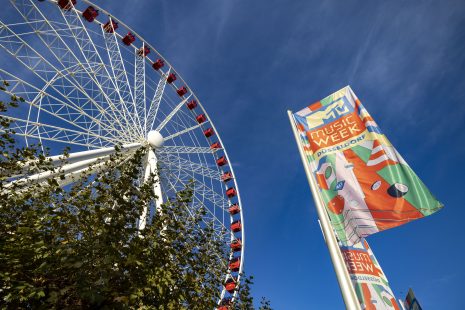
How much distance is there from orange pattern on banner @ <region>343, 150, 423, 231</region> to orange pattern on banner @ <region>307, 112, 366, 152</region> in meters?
0.92

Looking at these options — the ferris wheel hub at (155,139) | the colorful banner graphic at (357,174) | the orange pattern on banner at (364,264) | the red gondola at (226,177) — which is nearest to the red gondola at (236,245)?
the red gondola at (226,177)

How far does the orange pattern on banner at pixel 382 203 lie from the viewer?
243 inches

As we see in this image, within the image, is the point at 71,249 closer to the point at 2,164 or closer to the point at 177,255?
the point at 177,255

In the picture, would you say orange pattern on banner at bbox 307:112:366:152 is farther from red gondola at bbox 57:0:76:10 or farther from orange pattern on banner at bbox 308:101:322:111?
red gondola at bbox 57:0:76:10

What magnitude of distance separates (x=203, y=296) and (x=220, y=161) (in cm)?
2143

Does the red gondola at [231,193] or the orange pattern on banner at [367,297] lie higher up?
the red gondola at [231,193]

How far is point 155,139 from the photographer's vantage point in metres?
23.0

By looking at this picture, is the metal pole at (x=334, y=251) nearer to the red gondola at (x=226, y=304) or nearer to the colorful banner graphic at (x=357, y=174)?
the colorful banner graphic at (x=357, y=174)

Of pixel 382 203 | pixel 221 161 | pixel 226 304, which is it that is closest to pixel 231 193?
pixel 221 161

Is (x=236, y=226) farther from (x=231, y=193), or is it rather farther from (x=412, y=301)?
(x=412, y=301)

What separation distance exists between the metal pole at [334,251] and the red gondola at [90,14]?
2142 centimetres

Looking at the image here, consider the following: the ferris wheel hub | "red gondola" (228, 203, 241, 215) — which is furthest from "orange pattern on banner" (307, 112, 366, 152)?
"red gondola" (228, 203, 241, 215)

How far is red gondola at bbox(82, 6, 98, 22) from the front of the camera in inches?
904

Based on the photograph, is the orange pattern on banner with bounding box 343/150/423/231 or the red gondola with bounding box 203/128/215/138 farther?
the red gondola with bounding box 203/128/215/138
